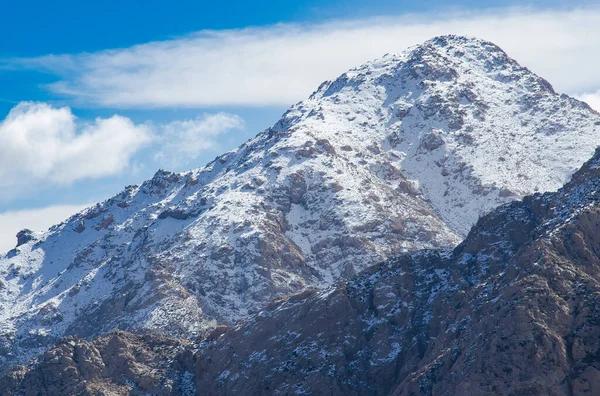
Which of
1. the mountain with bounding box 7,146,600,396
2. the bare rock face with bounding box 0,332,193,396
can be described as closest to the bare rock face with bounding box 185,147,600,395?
the mountain with bounding box 7,146,600,396

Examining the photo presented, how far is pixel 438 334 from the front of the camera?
176 metres

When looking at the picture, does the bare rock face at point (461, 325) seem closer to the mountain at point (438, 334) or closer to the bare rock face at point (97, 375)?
the mountain at point (438, 334)

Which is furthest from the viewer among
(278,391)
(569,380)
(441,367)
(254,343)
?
(254,343)

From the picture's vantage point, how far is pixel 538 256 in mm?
166875

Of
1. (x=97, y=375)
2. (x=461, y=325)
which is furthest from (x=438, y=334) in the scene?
(x=97, y=375)

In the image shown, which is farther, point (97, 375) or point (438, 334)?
point (97, 375)

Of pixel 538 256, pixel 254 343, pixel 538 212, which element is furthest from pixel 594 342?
pixel 254 343

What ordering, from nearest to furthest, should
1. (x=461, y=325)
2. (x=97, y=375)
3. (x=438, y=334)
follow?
(x=461, y=325)
(x=438, y=334)
(x=97, y=375)

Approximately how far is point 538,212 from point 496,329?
40.6m

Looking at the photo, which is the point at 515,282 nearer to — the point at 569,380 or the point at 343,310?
the point at 569,380

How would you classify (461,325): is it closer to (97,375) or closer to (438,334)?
(438,334)

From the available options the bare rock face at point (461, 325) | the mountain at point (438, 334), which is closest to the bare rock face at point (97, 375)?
the mountain at point (438, 334)

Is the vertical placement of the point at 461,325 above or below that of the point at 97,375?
below

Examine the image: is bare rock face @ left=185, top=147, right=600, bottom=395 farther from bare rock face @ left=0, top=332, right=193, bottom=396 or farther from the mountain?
bare rock face @ left=0, top=332, right=193, bottom=396
